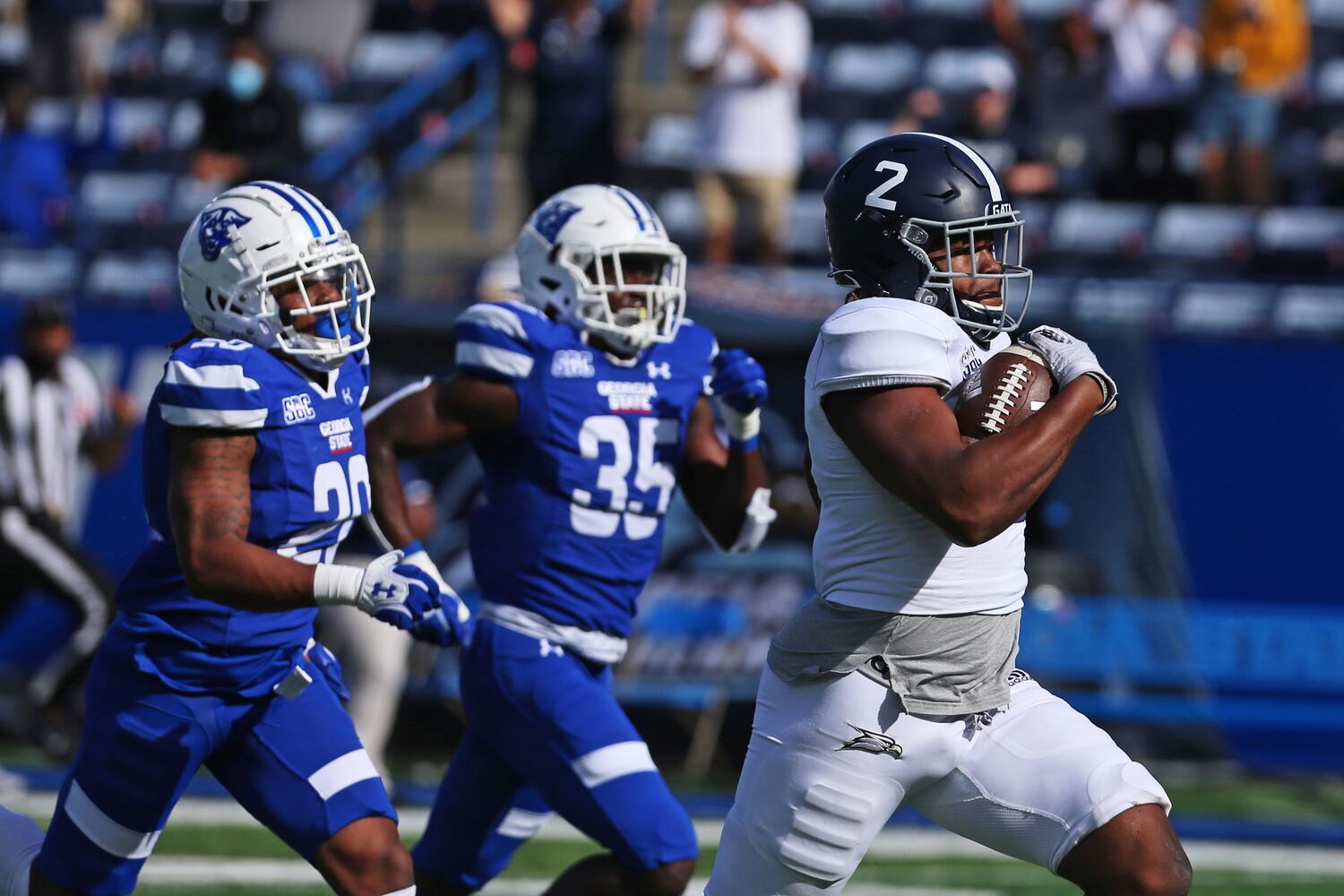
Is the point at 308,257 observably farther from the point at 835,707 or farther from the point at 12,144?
the point at 12,144

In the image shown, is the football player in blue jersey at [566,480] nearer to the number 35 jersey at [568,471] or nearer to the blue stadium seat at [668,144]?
the number 35 jersey at [568,471]

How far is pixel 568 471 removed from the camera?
13.5 feet

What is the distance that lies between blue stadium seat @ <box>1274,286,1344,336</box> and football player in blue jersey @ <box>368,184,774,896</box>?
4.28 meters

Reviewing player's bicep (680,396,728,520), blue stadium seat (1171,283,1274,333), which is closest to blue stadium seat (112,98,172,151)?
blue stadium seat (1171,283,1274,333)

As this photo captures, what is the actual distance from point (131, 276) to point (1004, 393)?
252 inches

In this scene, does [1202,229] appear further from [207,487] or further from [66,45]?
[207,487]

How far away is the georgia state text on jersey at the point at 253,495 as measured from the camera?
3342mm

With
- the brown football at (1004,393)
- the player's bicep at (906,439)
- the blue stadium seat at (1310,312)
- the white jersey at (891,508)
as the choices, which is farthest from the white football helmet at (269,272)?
the blue stadium seat at (1310,312)

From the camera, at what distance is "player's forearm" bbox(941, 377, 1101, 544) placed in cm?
274

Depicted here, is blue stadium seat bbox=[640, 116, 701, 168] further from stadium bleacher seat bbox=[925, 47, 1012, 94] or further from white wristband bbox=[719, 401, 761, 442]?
white wristband bbox=[719, 401, 761, 442]

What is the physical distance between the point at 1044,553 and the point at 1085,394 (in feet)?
15.5

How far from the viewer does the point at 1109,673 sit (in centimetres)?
726

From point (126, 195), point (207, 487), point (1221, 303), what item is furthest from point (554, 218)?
point (126, 195)

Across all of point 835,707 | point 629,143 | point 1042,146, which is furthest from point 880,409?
point 629,143
